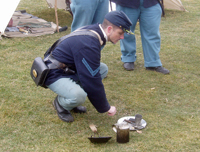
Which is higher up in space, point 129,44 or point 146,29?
point 146,29

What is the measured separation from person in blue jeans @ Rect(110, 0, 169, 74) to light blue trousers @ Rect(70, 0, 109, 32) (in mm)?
367

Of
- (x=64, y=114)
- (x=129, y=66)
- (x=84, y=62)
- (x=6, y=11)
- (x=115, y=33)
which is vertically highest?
(x=115, y=33)

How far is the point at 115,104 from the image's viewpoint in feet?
10.8

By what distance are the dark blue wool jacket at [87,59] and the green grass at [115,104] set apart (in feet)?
1.46

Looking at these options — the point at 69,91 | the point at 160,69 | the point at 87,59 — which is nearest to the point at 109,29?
the point at 87,59

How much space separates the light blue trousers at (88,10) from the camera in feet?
11.7

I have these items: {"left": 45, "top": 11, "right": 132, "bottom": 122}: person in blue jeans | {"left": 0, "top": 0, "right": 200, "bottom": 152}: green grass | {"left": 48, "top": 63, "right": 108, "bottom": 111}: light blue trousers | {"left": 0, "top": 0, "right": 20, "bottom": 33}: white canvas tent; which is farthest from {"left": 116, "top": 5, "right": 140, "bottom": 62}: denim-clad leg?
{"left": 0, "top": 0, "right": 20, "bottom": 33}: white canvas tent

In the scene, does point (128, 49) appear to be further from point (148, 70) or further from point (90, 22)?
point (90, 22)

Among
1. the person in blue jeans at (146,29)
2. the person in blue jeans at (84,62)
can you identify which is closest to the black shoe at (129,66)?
the person in blue jeans at (146,29)

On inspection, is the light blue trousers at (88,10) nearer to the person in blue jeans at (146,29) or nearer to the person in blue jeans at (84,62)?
the person in blue jeans at (146,29)

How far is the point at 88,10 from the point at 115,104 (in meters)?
1.31

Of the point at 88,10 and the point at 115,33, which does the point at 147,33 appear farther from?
the point at 115,33

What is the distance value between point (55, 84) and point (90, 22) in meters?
1.33

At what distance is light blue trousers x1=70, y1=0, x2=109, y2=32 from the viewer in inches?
140
